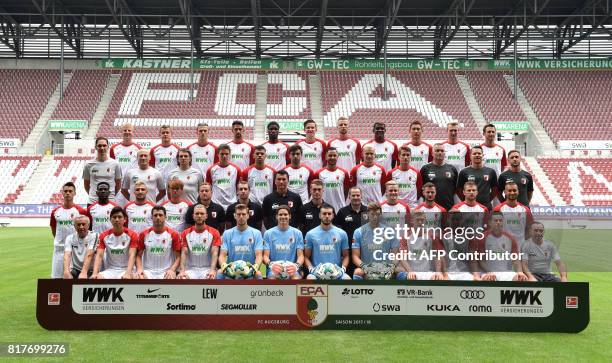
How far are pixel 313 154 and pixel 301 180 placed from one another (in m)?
0.88

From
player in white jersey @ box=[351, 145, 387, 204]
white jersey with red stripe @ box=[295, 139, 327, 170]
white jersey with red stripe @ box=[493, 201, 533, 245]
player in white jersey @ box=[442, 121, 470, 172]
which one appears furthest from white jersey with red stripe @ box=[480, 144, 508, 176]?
white jersey with red stripe @ box=[493, 201, 533, 245]

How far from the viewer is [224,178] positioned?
859cm

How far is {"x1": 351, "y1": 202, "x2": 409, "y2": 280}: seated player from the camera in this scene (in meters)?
6.15

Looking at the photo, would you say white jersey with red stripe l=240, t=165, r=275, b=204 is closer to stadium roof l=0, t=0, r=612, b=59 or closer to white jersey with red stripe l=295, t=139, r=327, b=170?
white jersey with red stripe l=295, t=139, r=327, b=170

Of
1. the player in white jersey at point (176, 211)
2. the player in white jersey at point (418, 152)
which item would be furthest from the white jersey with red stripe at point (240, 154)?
the player in white jersey at point (418, 152)

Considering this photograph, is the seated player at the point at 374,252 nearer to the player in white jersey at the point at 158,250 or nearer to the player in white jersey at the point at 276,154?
the player in white jersey at the point at 158,250

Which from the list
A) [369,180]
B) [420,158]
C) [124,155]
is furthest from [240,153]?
[420,158]

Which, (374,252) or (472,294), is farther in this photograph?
(374,252)

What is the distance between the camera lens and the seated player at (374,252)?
6.15 meters

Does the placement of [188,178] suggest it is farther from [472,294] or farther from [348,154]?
[472,294]

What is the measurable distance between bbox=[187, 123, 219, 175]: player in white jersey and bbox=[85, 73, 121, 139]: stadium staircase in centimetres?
2491

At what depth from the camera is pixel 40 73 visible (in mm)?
36156

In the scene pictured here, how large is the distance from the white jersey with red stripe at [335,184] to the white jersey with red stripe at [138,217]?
8.71 feet

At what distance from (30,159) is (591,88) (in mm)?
35184
